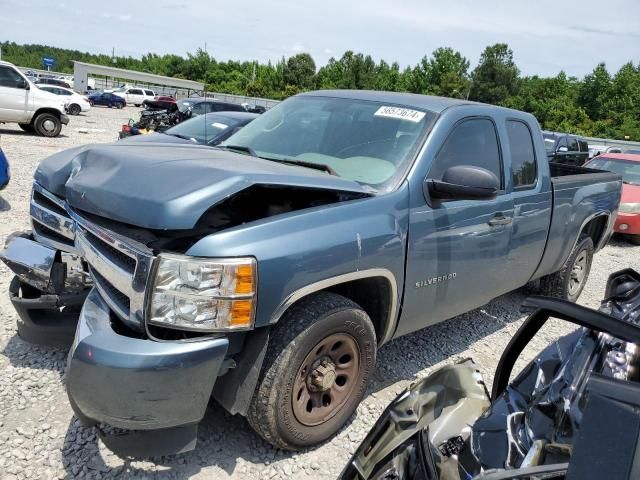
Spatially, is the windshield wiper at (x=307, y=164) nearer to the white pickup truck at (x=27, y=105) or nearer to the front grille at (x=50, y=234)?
the front grille at (x=50, y=234)

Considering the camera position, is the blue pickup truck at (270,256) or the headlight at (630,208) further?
the headlight at (630,208)

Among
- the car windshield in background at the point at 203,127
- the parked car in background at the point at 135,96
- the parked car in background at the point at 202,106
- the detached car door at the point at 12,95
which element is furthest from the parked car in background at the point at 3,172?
the parked car in background at the point at 135,96

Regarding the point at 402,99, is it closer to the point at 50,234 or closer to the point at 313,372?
the point at 313,372

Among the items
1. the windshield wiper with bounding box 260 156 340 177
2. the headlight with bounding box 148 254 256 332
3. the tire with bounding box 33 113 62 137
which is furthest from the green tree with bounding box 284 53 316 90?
the headlight with bounding box 148 254 256 332

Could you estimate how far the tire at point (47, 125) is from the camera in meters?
15.2

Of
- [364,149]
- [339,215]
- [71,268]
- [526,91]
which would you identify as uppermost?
[526,91]

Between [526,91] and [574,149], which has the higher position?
[526,91]

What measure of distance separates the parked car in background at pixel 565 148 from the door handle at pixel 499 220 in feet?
37.5

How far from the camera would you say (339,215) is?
105 inches

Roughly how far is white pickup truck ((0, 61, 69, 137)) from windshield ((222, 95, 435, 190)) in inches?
526

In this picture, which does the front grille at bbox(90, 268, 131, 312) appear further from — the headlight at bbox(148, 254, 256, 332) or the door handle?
the door handle

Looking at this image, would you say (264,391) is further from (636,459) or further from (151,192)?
(636,459)

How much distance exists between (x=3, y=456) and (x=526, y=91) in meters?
52.4

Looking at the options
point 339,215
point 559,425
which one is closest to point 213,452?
point 339,215
